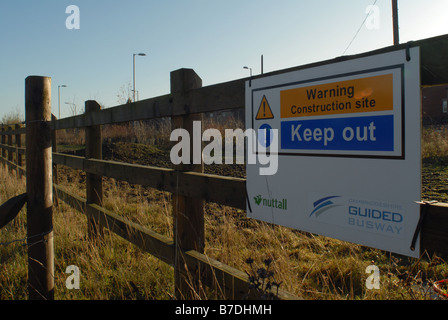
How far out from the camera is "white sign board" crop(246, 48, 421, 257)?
1.48 m

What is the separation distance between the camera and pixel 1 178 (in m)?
9.59

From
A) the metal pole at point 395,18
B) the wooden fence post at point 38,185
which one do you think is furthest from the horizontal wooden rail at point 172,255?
the metal pole at point 395,18

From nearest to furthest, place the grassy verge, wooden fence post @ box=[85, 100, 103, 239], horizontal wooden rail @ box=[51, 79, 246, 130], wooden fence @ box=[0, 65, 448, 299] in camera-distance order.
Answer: wooden fence @ box=[0, 65, 448, 299] < horizontal wooden rail @ box=[51, 79, 246, 130] < the grassy verge < wooden fence post @ box=[85, 100, 103, 239]

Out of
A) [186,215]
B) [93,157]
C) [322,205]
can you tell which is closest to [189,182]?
[186,215]

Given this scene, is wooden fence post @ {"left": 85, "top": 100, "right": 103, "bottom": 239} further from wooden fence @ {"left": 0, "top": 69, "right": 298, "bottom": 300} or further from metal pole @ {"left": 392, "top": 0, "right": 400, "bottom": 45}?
metal pole @ {"left": 392, "top": 0, "right": 400, "bottom": 45}

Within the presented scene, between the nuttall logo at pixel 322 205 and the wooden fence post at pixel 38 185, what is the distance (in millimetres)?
2216

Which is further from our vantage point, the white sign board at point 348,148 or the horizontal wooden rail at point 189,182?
the horizontal wooden rail at point 189,182

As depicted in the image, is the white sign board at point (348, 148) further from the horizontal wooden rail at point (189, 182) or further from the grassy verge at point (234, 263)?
the grassy verge at point (234, 263)

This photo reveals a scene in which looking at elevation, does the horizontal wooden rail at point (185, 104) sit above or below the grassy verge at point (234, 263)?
above

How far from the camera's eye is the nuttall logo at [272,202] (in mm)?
1953

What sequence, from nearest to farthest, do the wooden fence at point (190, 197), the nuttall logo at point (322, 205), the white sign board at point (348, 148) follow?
the white sign board at point (348, 148), the nuttall logo at point (322, 205), the wooden fence at point (190, 197)

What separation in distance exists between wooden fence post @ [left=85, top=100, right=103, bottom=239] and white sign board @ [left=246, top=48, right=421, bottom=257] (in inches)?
120

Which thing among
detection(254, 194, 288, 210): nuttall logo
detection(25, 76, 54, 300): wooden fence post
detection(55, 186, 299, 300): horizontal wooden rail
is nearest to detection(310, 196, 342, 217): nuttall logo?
detection(254, 194, 288, 210): nuttall logo

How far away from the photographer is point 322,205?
1.76 meters
